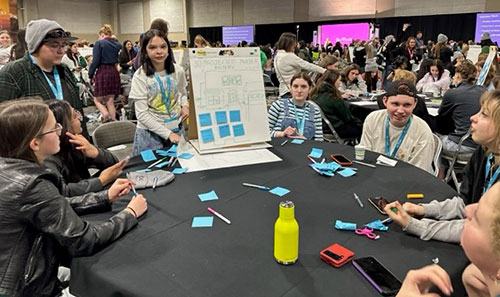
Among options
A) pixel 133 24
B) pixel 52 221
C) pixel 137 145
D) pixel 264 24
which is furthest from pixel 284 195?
pixel 133 24

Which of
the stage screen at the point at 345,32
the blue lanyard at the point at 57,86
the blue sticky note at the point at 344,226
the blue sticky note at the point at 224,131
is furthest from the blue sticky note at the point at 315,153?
the stage screen at the point at 345,32

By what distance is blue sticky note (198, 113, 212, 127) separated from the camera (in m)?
2.32

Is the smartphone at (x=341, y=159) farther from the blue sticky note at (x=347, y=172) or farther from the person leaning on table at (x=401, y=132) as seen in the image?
the person leaning on table at (x=401, y=132)

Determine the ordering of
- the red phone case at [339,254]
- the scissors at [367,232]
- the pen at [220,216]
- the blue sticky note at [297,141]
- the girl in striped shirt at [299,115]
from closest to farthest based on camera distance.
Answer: the red phone case at [339,254] → the scissors at [367,232] → the pen at [220,216] → the blue sticky note at [297,141] → the girl in striped shirt at [299,115]

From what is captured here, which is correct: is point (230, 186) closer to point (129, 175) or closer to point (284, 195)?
point (284, 195)

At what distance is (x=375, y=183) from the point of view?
1818 millimetres

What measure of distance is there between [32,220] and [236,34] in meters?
16.2

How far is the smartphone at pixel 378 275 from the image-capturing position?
1031 mm

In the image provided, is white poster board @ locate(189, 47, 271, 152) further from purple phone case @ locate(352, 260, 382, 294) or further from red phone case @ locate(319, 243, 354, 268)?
purple phone case @ locate(352, 260, 382, 294)

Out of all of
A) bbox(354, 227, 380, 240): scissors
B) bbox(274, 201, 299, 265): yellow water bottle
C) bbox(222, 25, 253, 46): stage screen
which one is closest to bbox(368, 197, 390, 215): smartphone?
bbox(354, 227, 380, 240): scissors

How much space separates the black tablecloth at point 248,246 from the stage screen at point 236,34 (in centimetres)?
1514

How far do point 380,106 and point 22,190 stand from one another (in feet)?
12.4

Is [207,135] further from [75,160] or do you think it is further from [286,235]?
[286,235]

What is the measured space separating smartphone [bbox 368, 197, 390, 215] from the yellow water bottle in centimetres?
53
